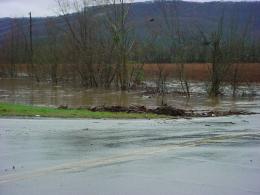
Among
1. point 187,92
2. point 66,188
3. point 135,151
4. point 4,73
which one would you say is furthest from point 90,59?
point 66,188

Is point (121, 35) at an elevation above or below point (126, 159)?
above

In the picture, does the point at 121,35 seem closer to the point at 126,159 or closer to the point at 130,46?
the point at 130,46

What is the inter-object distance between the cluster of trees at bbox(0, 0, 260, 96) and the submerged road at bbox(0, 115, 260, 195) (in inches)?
1047

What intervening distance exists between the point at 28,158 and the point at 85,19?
42.4 meters

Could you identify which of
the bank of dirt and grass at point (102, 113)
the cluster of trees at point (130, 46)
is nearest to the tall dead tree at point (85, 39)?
the cluster of trees at point (130, 46)

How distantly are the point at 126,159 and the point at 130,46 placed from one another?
37.1 meters

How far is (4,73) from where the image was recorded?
73.8 metres

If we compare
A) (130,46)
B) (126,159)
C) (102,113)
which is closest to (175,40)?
(130,46)

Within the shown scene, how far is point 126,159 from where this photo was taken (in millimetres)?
10211

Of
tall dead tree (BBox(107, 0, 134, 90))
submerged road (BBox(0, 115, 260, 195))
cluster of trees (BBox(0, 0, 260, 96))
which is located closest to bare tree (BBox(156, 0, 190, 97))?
cluster of trees (BBox(0, 0, 260, 96))

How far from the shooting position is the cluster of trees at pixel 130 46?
41875mm

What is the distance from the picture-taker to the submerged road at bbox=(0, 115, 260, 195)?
26.3 ft

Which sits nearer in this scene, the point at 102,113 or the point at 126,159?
the point at 126,159

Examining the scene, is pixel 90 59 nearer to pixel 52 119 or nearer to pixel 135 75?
pixel 135 75
